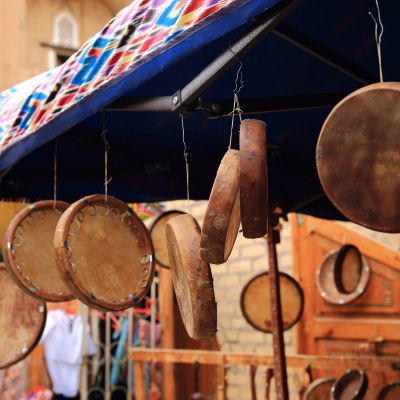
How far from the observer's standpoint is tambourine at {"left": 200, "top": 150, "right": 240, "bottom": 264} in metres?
1.14

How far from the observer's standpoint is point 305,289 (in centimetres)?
442

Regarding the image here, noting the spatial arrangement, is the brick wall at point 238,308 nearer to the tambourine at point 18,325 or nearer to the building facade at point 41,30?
the tambourine at point 18,325

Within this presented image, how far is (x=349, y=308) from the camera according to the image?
13.5 feet

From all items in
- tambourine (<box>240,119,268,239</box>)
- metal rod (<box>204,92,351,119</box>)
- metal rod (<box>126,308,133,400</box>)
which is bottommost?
metal rod (<box>126,308,133,400</box>)

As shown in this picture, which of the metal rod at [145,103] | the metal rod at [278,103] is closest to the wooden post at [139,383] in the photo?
the metal rod at [145,103]

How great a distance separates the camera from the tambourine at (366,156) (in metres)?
1.01

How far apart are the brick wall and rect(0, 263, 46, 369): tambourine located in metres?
2.67

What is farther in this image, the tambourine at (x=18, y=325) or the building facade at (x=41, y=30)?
the building facade at (x=41, y=30)

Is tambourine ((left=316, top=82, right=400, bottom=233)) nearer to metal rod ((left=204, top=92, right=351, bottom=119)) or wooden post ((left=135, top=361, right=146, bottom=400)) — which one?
metal rod ((left=204, top=92, right=351, bottom=119))

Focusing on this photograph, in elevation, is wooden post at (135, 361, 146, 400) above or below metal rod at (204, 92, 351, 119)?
below

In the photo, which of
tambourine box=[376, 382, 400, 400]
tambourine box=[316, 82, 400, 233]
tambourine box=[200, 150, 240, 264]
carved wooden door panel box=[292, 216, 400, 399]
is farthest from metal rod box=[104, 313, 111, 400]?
tambourine box=[316, 82, 400, 233]

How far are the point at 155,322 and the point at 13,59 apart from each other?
4485mm

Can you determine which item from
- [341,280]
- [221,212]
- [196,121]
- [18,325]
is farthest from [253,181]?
[341,280]

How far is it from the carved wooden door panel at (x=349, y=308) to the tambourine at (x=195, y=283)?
9.53ft
